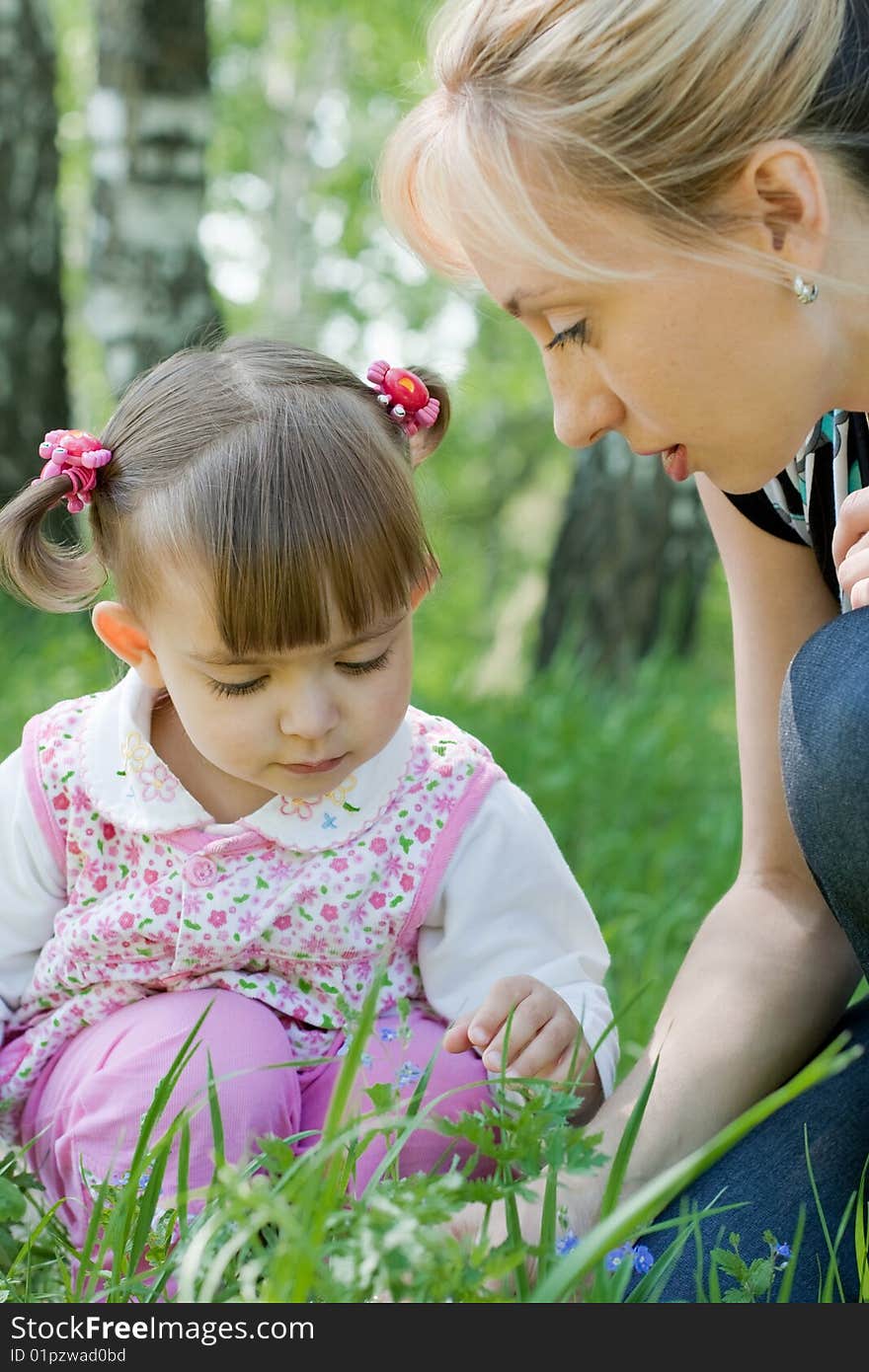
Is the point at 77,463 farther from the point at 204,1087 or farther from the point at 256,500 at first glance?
the point at 204,1087

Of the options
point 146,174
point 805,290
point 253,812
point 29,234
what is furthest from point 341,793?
point 29,234

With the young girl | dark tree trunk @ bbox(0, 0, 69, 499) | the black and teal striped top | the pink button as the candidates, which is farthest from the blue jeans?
dark tree trunk @ bbox(0, 0, 69, 499)

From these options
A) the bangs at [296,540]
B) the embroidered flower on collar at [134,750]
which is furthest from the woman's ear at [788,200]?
the embroidered flower on collar at [134,750]

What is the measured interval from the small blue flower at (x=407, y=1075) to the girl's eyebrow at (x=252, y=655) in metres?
0.47

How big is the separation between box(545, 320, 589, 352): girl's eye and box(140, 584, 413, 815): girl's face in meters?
0.36

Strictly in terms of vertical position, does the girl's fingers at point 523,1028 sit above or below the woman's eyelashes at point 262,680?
below

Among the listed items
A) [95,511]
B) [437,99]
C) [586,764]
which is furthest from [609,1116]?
[586,764]

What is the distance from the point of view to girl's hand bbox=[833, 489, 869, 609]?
170 centimetres

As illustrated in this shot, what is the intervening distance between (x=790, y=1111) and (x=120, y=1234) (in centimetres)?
82

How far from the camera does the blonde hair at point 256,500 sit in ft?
6.17

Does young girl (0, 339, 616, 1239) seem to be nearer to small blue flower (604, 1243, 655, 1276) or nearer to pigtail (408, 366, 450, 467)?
pigtail (408, 366, 450, 467)

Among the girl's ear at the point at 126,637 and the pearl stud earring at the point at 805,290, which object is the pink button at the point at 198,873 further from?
the pearl stud earring at the point at 805,290

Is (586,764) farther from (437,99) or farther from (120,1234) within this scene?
(120,1234)
